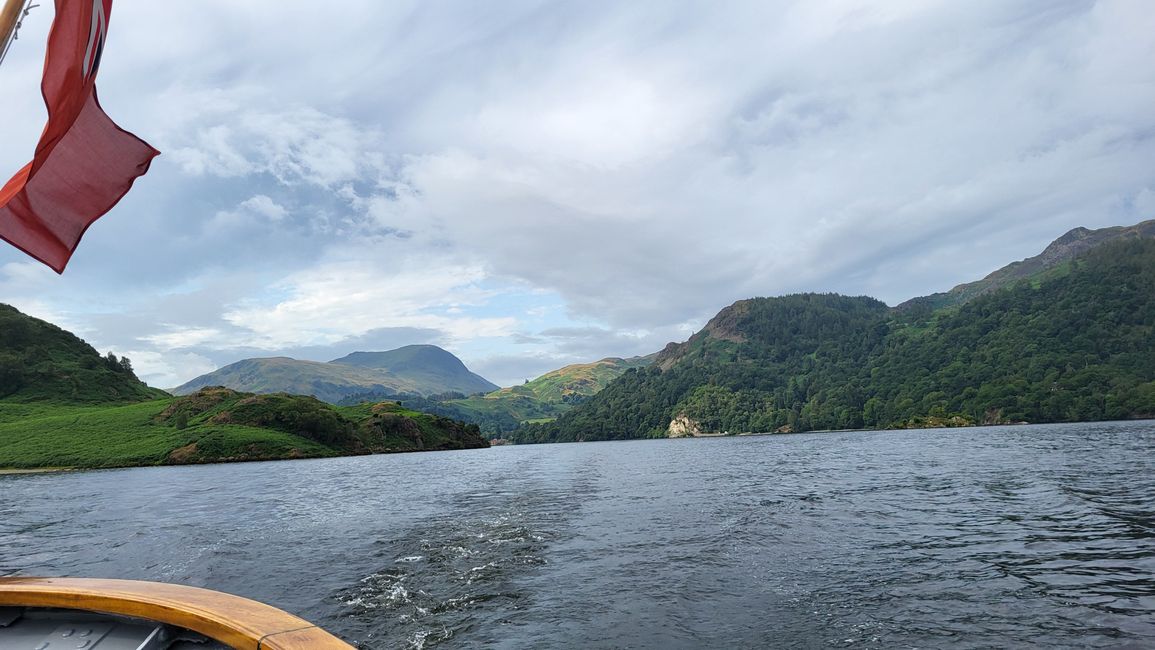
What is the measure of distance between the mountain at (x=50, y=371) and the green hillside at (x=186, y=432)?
14114 millimetres

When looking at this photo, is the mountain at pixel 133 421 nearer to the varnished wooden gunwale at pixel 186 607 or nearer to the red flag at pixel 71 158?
the red flag at pixel 71 158

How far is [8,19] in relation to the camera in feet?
23.9

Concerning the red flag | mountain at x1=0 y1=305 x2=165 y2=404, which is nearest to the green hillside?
mountain at x1=0 y1=305 x2=165 y2=404

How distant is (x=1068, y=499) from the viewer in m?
30.7

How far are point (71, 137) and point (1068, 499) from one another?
139ft

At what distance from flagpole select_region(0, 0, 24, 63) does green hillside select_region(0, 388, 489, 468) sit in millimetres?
120932

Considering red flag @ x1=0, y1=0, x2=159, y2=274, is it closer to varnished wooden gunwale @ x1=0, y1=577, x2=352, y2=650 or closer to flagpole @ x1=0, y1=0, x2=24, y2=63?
flagpole @ x1=0, y1=0, x2=24, y2=63

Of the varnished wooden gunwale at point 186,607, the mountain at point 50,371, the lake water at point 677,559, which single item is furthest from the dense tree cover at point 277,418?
the varnished wooden gunwale at point 186,607

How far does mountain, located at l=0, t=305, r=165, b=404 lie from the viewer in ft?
538

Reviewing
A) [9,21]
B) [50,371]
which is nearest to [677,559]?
[9,21]

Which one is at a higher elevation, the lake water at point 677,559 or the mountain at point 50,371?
the mountain at point 50,371

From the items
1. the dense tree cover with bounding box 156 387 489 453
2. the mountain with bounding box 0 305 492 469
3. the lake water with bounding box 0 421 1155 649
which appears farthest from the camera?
the dense tree cover with bounding box 156 387 489 453

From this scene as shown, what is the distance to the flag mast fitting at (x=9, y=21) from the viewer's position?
7258 millimetres

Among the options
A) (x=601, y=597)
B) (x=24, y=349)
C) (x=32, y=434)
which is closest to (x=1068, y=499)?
(x=601, y=597)
